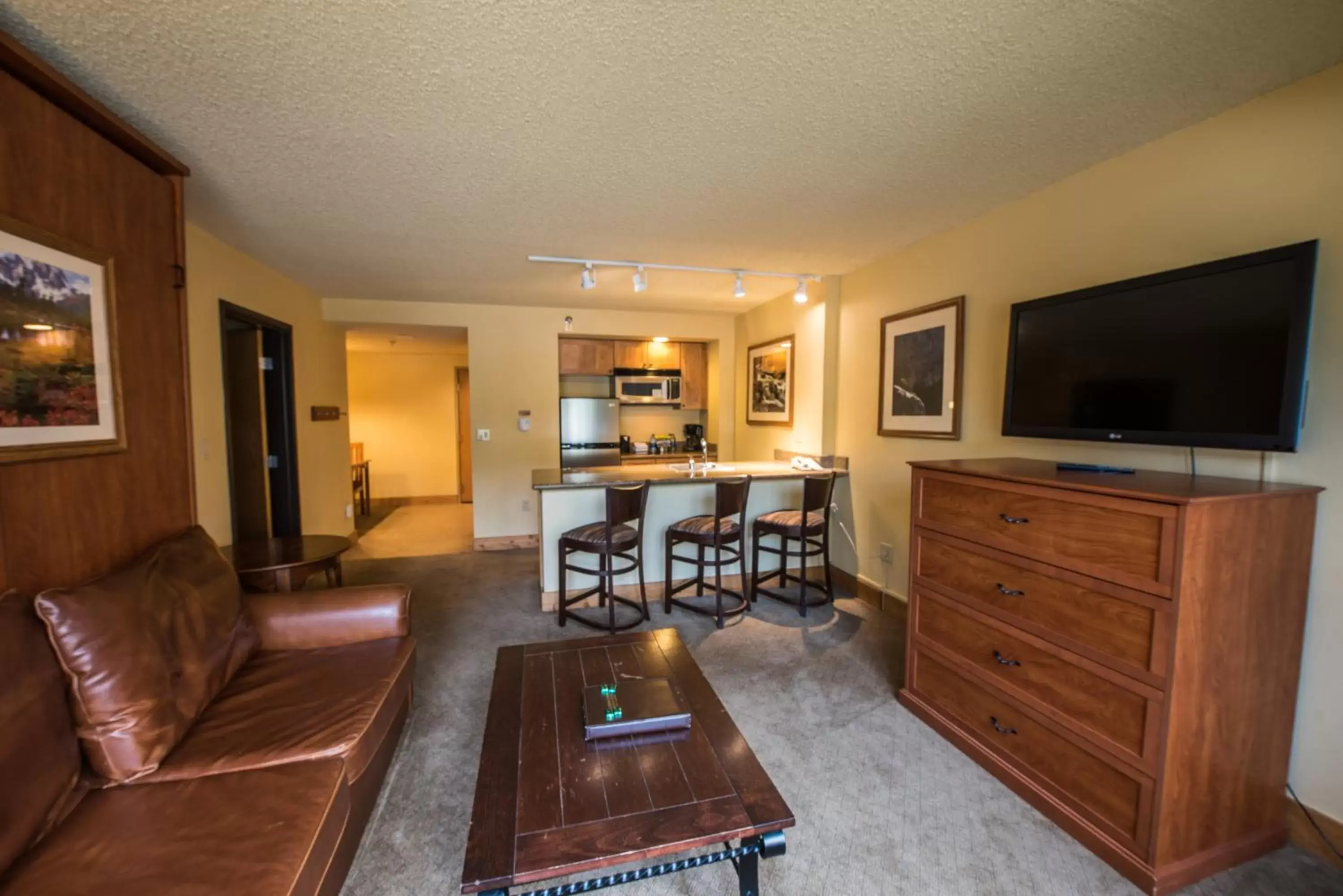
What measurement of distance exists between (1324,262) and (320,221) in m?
4.14

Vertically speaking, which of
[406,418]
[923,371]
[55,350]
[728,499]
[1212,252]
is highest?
[1212,252]

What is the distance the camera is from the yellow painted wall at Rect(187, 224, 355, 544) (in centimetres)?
289

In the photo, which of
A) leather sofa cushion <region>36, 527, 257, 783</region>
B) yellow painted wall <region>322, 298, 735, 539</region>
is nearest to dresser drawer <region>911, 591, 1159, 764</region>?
leather sofa cushion <region>36, 527, 257, 783</region>

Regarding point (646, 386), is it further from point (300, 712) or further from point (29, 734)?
point (29, 734)

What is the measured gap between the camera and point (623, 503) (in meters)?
3.18

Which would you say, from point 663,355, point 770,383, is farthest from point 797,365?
point 663,355

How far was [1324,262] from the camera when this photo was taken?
1.60 meters

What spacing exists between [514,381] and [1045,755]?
4.79 metres

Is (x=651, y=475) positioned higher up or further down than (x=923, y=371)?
further down

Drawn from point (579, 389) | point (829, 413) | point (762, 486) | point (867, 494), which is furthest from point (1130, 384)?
point (579, 389)

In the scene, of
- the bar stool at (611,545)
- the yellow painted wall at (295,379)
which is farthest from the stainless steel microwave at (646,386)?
the yellow painted wall at (295,379)

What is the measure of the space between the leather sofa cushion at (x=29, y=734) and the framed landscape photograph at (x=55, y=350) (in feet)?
1.69

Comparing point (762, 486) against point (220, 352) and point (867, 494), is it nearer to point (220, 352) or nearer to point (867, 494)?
point (867, 494)

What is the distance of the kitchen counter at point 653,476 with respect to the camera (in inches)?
137
